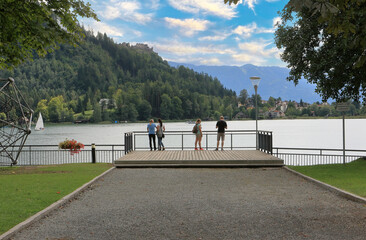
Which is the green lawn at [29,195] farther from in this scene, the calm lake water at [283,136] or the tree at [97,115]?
the tree at [97,115]

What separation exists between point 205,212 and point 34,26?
9.36 metres

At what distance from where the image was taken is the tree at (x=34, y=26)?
12.4 metres

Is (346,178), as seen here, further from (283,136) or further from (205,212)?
(283,136)

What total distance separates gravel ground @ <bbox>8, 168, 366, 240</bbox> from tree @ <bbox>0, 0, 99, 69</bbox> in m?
6.04

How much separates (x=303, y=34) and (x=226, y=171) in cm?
770

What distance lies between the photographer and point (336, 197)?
348 inches

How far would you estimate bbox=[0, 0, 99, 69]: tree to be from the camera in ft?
40.7

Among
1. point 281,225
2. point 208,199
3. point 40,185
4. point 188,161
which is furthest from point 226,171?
point 281,225

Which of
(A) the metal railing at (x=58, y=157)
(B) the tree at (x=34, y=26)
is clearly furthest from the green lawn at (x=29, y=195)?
(A) the metal railing at (x=58, y=157)

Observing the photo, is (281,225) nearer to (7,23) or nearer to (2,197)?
(2,197)

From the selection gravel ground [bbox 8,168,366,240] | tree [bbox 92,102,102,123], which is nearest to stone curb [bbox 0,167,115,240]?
gravel ground [bbox 8,168,366,240]

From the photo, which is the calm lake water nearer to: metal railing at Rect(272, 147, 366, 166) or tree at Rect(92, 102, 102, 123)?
metal railing at Rect(272, 147, 366, 166)

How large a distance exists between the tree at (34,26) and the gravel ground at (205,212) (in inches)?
238

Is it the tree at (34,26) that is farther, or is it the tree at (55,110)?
the tree at (55,110)
